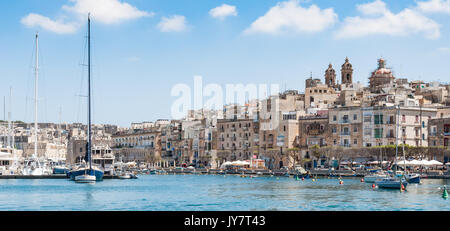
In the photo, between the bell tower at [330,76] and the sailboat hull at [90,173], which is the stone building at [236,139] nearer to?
the bell tower at [330,76]

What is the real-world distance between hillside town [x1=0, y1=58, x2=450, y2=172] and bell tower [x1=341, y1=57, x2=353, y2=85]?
0.21 metres

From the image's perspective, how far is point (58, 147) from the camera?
560 ft

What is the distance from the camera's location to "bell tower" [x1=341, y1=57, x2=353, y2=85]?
137250 millimetres

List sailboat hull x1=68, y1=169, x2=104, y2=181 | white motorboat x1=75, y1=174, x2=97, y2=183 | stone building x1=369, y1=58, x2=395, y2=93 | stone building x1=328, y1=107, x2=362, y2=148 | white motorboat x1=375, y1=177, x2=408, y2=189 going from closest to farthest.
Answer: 1. white motorboat x1=375, y1=177, x2=408, y2=189
2. white motorboat x1=75, y1=174, x2=97, y2=183
3. sailboat hull x1=68, y1=169, x2=104, y2=181
4. stone building x1=328, y1=107, x2=362, y2=148
5. stone building x1=369, y1=58, x2=395, y2=93

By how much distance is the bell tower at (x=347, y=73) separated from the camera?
137 meters

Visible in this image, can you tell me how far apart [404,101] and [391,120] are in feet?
14.8

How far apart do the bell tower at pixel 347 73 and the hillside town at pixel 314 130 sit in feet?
0.68


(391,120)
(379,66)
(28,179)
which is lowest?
(28,179)

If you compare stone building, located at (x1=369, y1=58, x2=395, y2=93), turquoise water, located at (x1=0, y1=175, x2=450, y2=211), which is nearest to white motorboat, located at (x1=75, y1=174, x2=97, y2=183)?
turquoise water, located at (x1=0, y1=175, x2=450, y2=211)

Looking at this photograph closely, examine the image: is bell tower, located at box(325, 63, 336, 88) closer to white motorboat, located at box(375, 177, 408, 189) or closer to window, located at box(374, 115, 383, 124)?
window, located at box(374, 115, 383, 124)

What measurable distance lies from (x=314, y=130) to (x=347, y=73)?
43.8 m

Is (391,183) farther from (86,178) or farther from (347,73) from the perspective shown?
(347,73)
